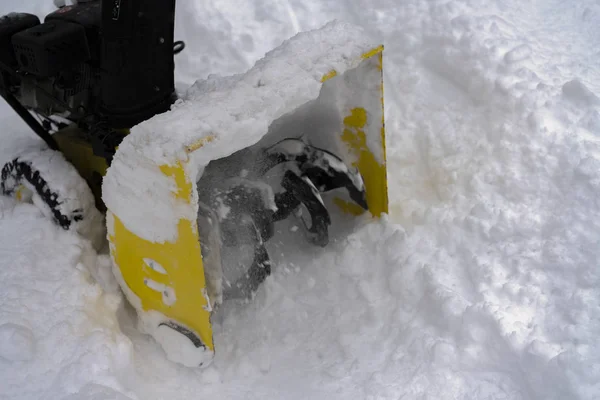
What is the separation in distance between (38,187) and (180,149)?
37.7 inches

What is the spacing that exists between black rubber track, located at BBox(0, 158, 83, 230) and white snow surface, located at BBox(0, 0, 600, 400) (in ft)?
0.20

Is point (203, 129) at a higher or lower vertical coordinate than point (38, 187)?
higher

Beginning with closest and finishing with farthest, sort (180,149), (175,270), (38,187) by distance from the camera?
(180,149)
(175,270)
(38,187)

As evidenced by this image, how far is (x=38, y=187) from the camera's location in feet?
7.65

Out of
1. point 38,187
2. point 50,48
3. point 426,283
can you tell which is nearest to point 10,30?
point 50,48

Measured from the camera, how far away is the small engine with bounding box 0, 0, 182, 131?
206 cm

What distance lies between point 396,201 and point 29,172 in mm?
1518

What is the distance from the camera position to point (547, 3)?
3.71 metres

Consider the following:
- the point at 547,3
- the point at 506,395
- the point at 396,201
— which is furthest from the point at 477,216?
the point at 547,3

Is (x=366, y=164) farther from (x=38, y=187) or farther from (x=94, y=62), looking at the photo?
(x=38, y=187)

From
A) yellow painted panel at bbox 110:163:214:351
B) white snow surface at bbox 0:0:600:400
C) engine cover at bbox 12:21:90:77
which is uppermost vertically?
engine cover at bbox 12:21:90:77

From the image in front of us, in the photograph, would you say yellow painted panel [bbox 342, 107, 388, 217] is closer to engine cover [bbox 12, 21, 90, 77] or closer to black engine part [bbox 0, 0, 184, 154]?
black engine part [bbox 0, 0, 184, 154]

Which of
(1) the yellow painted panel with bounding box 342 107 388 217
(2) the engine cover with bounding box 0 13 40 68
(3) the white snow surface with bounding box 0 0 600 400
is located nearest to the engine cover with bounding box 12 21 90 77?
(2) the engine cover with bounding box 0 13 40 68

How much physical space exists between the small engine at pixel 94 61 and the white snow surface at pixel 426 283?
47 cm
